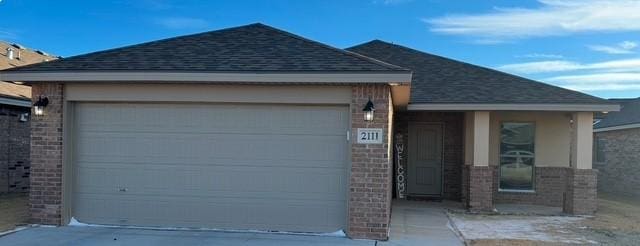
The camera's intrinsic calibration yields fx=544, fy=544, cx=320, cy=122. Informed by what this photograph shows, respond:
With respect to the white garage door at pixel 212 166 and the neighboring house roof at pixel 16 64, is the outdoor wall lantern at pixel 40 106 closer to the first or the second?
the white garage door at pixel 212 166

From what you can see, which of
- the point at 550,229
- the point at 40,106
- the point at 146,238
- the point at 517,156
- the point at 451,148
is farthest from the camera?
the point at 451,148

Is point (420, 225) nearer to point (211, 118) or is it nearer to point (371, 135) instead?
point (371, 135)

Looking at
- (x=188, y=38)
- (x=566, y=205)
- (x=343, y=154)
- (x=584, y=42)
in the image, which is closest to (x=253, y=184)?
(x=343, y=154)

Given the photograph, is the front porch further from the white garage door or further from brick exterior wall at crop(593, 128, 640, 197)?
brick exterior wall at crop(593, 128, 640, 197)

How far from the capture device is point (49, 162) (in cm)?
854

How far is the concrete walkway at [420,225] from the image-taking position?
8.11 meters

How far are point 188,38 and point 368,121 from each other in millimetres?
3724

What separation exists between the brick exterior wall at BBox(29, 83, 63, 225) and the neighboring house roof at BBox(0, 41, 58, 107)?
495cm

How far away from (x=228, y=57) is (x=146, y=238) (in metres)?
2.97

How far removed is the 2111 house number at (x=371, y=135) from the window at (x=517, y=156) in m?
6.75

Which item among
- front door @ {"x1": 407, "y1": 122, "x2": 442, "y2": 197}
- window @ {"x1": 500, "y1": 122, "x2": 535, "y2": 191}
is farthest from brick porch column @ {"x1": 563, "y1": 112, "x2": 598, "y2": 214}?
front door @ {"x1": 407, "y1": 122, "x2": 442, "y2": 197}

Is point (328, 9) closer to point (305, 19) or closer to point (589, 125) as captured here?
point (305, 19)

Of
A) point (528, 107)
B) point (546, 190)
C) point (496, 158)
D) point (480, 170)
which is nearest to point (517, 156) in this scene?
point (496, 158)

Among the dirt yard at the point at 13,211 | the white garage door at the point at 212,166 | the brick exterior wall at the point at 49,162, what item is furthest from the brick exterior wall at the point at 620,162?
the dirt yard at the point at 13,211
